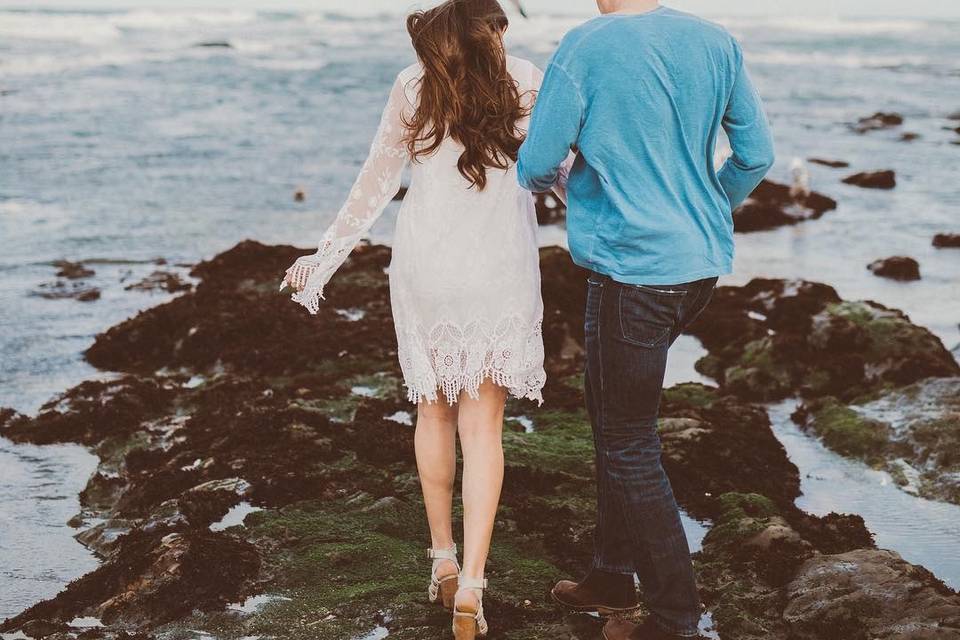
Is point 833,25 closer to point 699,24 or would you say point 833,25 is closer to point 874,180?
point 874,180

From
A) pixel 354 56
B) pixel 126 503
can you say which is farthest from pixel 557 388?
pixel 354 56

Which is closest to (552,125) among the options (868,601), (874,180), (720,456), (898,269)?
(868,601)

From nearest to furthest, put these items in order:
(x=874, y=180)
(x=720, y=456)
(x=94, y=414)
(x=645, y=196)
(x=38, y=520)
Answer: (x=645, y=196) < (x=38, y=520) < (x=720, y=456) < (x=94, y=414) < (x=874, y=180)

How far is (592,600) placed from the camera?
379cm

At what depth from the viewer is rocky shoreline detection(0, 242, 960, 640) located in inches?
152

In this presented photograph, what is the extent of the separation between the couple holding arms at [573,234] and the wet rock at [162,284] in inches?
226

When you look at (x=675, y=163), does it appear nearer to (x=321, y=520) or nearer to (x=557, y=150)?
(x=557, y=150)

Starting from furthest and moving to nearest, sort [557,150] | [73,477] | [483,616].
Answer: [73,477] < [483,616] < [557,150]

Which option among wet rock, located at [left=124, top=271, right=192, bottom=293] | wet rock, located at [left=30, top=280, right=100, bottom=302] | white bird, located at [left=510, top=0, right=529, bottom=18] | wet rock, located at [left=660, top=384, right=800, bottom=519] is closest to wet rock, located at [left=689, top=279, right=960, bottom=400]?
wet rock, located at [left=660, top=384, right=800, bottom=519]

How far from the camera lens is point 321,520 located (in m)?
4.61

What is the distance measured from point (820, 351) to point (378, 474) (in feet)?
10.8

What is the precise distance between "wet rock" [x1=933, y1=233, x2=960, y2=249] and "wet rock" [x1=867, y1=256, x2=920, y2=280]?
4.59ft

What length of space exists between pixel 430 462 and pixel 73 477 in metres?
2.50

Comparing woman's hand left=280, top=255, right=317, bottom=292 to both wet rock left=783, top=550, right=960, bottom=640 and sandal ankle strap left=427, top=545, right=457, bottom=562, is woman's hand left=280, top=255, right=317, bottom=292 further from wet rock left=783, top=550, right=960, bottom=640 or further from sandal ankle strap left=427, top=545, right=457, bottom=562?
wet rock left=783, top=550, right=960, bottom=640
